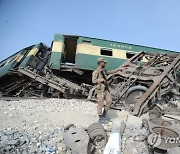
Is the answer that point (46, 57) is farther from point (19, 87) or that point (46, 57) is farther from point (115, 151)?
point (115, 151)

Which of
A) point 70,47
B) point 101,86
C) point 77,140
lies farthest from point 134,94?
point 70,47

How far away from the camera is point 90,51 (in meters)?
11.4

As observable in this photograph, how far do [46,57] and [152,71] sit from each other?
6129 millimetres

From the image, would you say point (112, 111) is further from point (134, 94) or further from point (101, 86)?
point (101, 86)

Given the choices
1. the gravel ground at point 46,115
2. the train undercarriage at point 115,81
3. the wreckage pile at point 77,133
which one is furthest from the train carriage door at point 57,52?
the wreckage pile at point 77,133

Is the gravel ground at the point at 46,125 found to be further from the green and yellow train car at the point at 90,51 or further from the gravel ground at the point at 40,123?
the green and yellow train car at the point at 90,51

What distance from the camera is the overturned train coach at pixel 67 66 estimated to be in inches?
358

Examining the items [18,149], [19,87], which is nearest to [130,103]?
[18,149]

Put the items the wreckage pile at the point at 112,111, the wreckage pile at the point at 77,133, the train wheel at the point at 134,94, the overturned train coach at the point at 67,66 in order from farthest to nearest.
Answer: the overturned train coach at the point at 67,66, the train wheel at the point at 134,94, the wreckage pile at the point at 112,111, the wreckage pile at the point at 77,133

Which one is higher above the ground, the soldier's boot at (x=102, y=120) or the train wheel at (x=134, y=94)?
the train wheel at (x=134, y=94)

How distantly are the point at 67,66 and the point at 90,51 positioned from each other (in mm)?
1385

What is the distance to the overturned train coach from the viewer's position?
9.09 m

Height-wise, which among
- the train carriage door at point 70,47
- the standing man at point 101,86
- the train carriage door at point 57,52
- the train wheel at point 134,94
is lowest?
the standing man at point 101,86

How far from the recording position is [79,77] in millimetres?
11742
